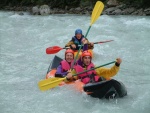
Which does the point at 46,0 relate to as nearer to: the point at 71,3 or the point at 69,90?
the point at 71,3

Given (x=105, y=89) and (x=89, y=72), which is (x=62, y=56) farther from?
(x=105, y=89)

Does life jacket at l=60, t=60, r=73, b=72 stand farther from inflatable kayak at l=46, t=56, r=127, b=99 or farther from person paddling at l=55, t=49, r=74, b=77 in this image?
inflatable kayak at l=46, t=56, r=127, b=99

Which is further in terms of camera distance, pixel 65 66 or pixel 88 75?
pixel 65 66

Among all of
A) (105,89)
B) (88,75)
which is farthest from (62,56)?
(105,89)

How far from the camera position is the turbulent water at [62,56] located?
20.0 feet

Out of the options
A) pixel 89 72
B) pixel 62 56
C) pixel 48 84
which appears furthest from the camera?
pixel 62 56

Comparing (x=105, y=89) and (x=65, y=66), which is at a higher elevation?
(x=65, y=66)

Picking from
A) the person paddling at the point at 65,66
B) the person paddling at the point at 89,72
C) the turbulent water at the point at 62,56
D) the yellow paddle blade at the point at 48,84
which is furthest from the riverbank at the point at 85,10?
the yellow paddle blade at the point at 48,84

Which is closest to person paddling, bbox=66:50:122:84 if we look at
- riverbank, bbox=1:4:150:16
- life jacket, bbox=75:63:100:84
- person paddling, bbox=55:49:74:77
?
life jacket, bbox=75:63:100:84

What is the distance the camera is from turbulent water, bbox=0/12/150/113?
608 centimetres

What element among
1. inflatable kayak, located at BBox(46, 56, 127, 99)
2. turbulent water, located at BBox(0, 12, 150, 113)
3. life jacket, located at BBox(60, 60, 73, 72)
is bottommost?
turbulent water, located at BBox(0, 12, 150, 113)

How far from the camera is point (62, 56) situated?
9.46 m

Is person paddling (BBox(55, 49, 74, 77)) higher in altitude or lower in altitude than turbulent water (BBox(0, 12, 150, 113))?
higher

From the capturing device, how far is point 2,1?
1898 centimetres
